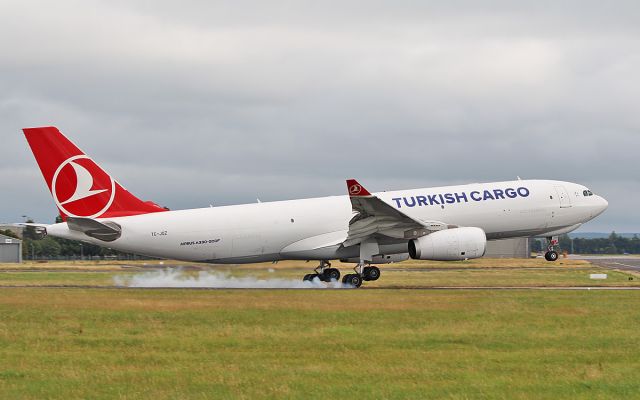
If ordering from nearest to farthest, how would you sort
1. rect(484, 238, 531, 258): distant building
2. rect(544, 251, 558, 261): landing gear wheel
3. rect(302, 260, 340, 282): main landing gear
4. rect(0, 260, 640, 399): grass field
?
rect(0, 260, 640, 399): grass field < rect(302, 260, 340, 282): main landing gear < rect(544, 251, 558, 261): landing gear wheel < rect(484, 238, 531, 258): distant building

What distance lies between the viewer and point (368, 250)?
49.2 m

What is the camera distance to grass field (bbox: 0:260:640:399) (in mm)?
17812

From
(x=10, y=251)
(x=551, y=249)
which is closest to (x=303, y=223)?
(x=551, y=249)

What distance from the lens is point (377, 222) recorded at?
158ft

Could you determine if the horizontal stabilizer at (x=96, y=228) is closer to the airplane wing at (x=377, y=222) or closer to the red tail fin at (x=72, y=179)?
the red tail fin at (x=72, y=179)

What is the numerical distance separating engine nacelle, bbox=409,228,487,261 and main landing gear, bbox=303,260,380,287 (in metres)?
3.07

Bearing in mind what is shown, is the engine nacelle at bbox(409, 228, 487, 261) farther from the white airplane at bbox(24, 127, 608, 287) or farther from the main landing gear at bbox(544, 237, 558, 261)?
the main landing gear at bbox(544, 237, 558, 261)

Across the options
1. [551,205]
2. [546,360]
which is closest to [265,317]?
[546,360]

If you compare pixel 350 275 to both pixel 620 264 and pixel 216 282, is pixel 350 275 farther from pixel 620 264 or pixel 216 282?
pixel 620 264

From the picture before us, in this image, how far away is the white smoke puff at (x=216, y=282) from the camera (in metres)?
50.2

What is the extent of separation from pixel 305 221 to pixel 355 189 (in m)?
4.63

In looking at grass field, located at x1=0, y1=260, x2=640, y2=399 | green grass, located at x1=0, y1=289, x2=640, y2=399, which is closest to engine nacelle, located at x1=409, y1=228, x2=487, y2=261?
grass field, located at x1=0, y1=260, x2=640, y2=399

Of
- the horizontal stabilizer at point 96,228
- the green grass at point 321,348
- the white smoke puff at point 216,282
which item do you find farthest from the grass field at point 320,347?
the white smoke puff at point 216,282

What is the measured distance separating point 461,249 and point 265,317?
18.1 meters
